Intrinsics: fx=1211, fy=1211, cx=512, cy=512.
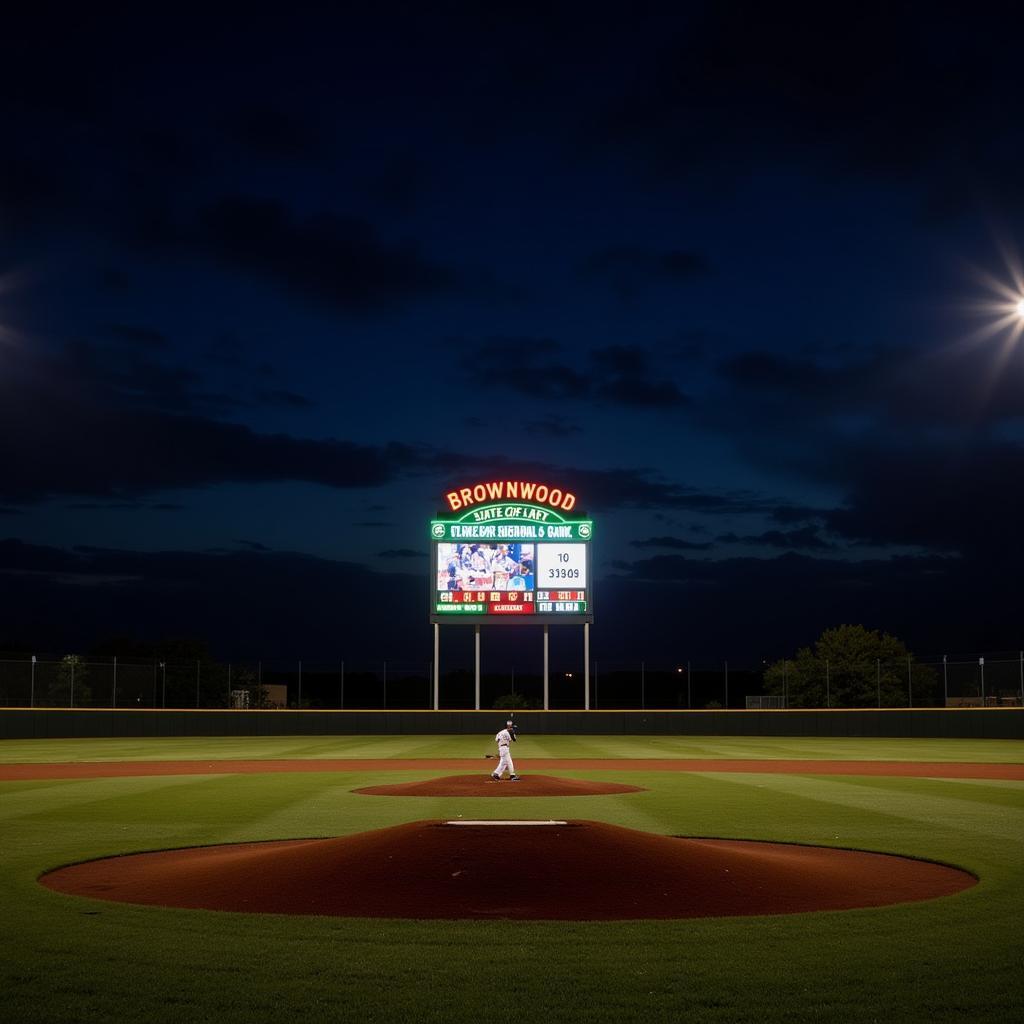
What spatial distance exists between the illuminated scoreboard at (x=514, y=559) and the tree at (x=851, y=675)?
46.7 feet

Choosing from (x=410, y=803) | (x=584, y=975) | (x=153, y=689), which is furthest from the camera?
(x=153, y=689)

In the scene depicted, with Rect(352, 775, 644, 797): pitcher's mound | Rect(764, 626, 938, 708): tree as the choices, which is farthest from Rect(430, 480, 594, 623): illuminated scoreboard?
Rect(352, 775, 644, 797): pitcher's mound

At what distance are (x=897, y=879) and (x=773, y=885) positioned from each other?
4.96ft

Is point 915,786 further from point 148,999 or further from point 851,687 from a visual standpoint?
point 851,687

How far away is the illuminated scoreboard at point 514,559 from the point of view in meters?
47.2

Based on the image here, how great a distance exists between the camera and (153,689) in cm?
5328

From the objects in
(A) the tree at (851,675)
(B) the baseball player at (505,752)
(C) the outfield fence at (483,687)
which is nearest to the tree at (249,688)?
(C) the outfield fence at (483,687)

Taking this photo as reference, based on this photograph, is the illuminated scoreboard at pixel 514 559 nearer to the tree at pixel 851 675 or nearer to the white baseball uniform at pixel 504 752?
the tree at pixel 851 675

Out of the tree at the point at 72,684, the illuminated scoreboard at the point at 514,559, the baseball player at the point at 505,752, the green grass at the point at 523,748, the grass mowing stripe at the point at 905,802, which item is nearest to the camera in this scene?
the grass mowing stripe at the point at 905,802

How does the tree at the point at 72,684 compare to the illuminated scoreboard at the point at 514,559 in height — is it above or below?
below

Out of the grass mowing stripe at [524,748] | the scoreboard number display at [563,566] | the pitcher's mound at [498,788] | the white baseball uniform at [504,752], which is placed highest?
the scoreboard number display at [563,566]

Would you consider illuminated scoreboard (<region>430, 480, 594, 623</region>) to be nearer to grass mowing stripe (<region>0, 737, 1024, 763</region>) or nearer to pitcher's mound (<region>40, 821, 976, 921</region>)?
grass mowing stripe (<region>0, 737, 1024, 763</region>)

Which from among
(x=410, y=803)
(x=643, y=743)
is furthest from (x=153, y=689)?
(x=410, y=803)

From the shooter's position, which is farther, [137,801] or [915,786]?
[915,786]
